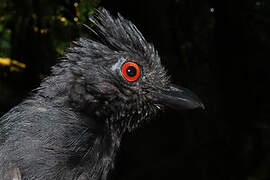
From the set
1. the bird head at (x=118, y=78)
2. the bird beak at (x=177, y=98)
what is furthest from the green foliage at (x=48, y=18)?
the bird beak at (x=177, y=98)

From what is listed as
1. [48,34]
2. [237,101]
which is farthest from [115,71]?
[237,101]

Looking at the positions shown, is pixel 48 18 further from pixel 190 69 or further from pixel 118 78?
pixel 190 69

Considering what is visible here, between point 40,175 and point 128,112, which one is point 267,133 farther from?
point 40,175

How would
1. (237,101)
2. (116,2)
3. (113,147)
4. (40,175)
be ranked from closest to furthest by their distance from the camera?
(40,175), (113,147), (116,2), (237,101)

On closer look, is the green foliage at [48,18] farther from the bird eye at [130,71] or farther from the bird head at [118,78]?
the bird eye at [130,71]

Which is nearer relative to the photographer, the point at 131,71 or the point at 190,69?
the point at 131,71

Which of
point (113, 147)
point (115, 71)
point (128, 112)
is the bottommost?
point (113, 147)

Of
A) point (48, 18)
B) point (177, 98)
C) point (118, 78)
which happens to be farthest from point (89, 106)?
point (48, 18)
